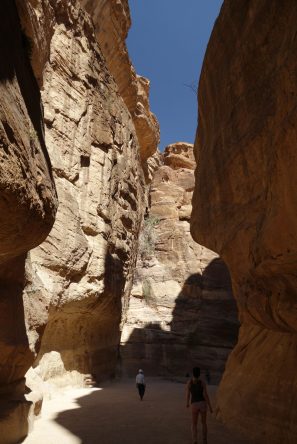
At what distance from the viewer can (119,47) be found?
20328 mm

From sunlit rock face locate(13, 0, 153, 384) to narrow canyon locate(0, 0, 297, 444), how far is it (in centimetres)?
7

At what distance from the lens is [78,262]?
12.9m

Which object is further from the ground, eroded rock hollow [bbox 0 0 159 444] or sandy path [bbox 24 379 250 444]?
eroded rock hollow [bbox 0 0 159 444]

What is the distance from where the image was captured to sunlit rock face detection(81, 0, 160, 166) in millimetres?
18422

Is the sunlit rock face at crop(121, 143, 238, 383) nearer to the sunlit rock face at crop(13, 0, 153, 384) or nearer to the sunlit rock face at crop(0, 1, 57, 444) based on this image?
the sunlit rock face at crop(13, 0, 153, 384)

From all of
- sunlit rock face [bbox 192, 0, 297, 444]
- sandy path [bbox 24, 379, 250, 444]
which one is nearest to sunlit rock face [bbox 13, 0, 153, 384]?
sandy path [bbox 24, 379, 250, 444]

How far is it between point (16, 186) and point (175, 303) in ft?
66.3

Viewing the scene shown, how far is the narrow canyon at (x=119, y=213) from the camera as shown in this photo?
17.5ft

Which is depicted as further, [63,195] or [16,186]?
[63,195]

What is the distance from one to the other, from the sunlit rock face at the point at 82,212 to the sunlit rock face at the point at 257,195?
5149 millimetres

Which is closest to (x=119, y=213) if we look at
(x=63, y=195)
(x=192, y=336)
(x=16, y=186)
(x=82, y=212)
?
(x=82, y=212)

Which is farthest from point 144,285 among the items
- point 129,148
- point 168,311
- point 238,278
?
point 238,278

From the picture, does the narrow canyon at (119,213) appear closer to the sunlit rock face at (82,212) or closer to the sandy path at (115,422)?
the sunlit rock face at (82,212)

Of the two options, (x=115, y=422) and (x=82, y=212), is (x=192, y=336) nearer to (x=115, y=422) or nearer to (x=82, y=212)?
(x=82, y=212)
